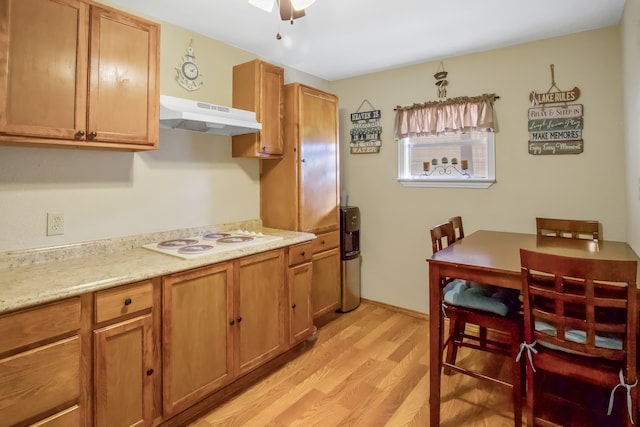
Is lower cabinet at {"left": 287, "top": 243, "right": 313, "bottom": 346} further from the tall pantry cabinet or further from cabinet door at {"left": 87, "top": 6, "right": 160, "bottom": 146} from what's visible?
cabinet door at {"left": 87, "top": 6, "right": 160, "bottom": 146}

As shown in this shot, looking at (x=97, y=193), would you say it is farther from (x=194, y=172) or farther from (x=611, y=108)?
(x=611, y=108)

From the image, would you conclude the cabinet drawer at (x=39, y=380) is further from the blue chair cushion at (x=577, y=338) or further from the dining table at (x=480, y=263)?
the blue chair cushion at (x=577, y=338)

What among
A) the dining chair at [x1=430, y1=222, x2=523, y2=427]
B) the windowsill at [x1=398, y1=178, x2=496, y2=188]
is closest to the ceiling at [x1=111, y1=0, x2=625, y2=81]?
the windowsill at [x1=398, y1=178, x2=496, y2=188]

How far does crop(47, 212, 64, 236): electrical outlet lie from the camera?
1.95 metres

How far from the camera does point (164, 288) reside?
180cm

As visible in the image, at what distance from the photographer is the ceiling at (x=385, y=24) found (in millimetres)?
2252

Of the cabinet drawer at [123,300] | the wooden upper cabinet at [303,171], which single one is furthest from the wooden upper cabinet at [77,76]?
the wooden upper cabinet at [303,171]

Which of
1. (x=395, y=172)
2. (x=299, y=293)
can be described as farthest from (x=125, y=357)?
(x=395, y=172)

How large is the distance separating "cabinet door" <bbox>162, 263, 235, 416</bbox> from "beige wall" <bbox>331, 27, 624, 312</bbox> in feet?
6.41

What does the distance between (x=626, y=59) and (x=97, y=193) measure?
132 inches

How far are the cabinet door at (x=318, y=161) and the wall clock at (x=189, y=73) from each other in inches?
32.0

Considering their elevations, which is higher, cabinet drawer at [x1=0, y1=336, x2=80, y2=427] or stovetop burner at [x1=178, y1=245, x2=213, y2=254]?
stovetop burner at [x1=178, y1=245, x2=213, y2=254]

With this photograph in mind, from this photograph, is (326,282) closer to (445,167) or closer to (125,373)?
(445,167)

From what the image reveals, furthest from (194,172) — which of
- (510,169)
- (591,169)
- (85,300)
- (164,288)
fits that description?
(591,169)
